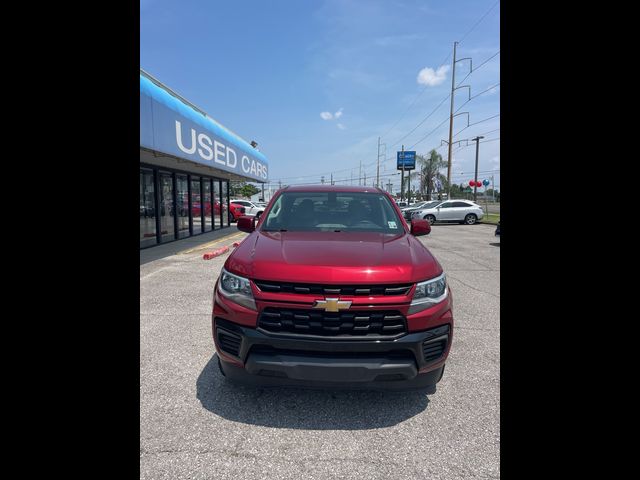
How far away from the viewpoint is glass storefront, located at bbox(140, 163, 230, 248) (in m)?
11.4

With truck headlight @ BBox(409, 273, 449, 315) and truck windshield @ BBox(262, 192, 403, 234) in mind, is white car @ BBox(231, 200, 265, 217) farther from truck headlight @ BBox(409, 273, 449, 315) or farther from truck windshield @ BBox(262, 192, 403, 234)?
truck headlight @ BBox(409, 273, 449, 315)

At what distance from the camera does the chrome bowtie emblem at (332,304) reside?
2197 mm

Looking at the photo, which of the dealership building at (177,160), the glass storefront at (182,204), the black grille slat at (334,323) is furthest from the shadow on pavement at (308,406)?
the glass storefront at (182,204)

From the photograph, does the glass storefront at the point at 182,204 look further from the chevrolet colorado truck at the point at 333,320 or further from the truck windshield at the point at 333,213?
the chevrolet colorado truck at the point at 333,320

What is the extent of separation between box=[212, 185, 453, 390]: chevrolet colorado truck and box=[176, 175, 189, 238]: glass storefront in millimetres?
12204

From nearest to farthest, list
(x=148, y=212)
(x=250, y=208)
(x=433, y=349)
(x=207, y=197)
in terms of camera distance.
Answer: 1. (x=433, y=349)
2. (x=148, y=212)
3. (x=207, y=197)
4. (x=250, y=208)

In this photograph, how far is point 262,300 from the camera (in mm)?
2285

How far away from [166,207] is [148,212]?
1.41 m

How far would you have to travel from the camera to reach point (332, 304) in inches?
86.7

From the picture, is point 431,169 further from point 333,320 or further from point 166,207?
point 333,320

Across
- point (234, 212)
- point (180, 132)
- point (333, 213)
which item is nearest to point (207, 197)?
point (234, 212)
